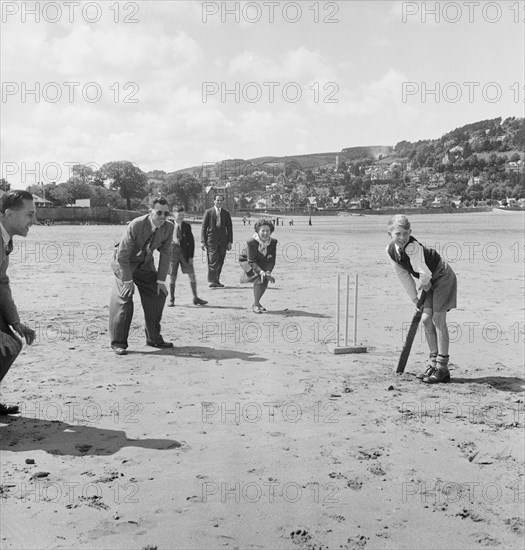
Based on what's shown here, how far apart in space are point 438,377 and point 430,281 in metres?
1.04

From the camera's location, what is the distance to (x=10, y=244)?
5.48 m

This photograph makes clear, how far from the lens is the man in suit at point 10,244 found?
5.32 meters

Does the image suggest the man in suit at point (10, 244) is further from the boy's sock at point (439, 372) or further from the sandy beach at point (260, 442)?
the boy's sock at point (439, 372)

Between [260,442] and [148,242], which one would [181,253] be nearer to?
[148,242]

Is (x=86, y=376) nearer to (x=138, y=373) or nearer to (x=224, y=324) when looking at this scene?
(x=138, y=373)

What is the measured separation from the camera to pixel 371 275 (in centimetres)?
1800

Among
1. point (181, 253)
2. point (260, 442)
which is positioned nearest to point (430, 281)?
point (260, 442)

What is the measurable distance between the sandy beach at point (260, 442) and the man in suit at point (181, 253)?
2.18 meters

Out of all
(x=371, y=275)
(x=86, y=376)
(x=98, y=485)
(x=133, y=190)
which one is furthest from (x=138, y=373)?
(x=133, y=190)

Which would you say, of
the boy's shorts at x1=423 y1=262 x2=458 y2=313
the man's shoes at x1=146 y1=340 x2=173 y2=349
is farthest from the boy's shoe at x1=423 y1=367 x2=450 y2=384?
the man's shoes at x1=146 y1=340 x2=173 y2=349

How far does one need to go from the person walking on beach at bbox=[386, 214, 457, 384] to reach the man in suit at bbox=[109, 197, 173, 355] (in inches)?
121

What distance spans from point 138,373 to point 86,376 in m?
0.57

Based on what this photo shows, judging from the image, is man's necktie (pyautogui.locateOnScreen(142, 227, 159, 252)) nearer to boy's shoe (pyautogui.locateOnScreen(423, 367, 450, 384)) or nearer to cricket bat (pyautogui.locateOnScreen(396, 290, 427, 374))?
cricket bat (pyautogui.locateOnScreen(396, 290, 427, 374))

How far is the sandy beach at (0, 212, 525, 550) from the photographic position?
13.4 ft
